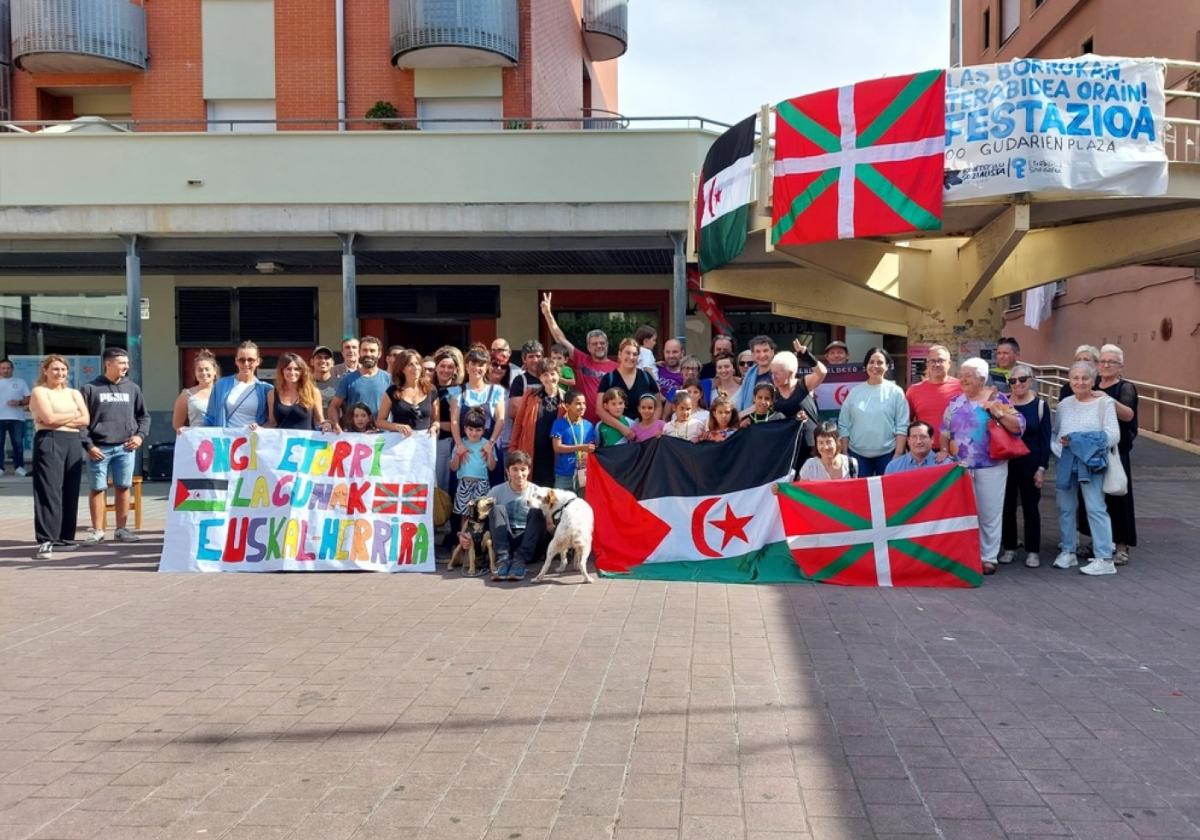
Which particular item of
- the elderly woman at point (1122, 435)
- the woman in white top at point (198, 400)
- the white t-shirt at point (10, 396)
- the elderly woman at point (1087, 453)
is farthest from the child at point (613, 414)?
the white t-shirt at point (10, 396)

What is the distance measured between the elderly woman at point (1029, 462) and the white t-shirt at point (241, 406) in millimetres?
6966

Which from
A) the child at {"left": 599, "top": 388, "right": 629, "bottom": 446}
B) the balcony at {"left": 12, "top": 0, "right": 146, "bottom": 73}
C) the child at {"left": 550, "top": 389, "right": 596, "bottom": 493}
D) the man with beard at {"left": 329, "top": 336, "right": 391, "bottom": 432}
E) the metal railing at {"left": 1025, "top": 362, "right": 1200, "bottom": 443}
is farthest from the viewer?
the balcony at {"left": 12, "top": 0, "right": 146, "bottom": 73}

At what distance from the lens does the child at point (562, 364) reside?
365 inches

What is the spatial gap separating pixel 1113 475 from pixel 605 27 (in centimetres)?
2031

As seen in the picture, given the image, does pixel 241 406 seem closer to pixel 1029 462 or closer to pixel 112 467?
pixel 112 467

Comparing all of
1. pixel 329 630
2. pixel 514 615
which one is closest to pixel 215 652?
pixel 329 630

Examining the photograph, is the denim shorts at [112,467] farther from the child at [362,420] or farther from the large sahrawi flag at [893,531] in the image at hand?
the large sahrawi flag at [893,531]

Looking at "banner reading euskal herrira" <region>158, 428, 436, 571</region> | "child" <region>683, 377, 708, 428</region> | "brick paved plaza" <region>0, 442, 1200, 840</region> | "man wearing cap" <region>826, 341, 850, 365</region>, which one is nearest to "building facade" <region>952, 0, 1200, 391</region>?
"man wearing cap" <region>826, 341, 850, 365</region>

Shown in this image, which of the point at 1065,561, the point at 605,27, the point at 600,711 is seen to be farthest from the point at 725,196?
the point at 605,27

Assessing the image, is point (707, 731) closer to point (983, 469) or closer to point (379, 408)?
point (983, 469)

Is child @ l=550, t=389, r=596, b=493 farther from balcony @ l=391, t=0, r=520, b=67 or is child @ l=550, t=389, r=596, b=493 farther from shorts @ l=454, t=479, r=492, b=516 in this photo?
balcony @ l=391, t=0, r=520, b=67

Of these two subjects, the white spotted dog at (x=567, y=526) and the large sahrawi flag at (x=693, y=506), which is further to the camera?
the large sahrawi flag at (x=693, y=506)

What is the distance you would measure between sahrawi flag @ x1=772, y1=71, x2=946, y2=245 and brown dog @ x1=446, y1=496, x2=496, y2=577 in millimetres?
5871

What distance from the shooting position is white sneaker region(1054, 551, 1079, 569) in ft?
28.3
